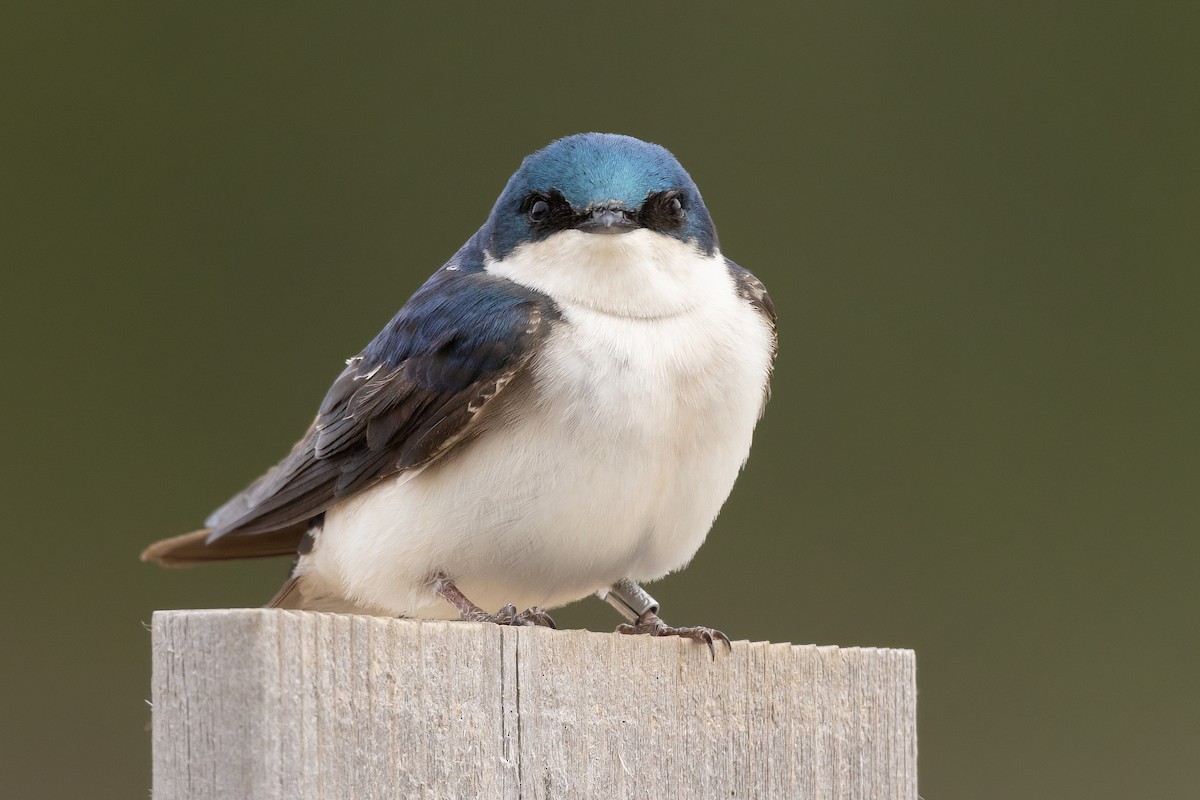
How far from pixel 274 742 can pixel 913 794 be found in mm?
672

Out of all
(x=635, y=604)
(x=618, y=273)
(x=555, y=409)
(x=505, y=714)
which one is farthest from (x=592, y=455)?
(x=505, y=714)

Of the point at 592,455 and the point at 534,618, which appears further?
the point at 592,455

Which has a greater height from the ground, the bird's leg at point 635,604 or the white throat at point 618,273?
the white throat at point 618,273

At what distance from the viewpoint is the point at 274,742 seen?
42.9 inches

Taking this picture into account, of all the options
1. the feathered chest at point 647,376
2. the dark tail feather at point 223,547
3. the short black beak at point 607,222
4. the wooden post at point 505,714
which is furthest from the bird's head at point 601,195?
the wooden post at point 505,714

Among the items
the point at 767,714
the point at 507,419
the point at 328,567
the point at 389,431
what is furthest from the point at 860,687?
the point at 328,567

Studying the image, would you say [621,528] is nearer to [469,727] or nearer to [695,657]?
[695,657]

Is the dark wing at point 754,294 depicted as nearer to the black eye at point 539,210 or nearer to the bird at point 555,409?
the bird at point 555,409

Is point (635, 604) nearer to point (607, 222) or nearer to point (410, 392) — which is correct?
point (410, 392)

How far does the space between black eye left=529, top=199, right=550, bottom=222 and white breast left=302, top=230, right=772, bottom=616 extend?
0.04m

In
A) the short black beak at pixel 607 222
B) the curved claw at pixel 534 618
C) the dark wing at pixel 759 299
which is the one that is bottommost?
the curved claw at pixel 534 618

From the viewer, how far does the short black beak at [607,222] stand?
6.24ft

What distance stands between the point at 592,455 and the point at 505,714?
0.57 metres

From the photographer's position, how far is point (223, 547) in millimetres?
2225
